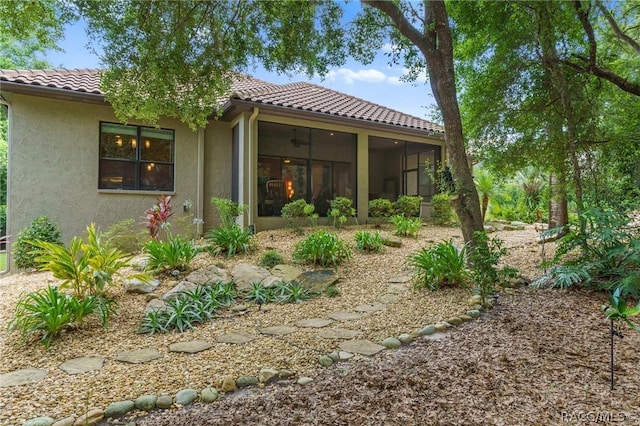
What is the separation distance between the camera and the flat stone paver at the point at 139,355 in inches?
116

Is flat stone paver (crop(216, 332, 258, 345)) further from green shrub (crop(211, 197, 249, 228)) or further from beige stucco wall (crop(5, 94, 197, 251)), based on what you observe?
beige stucco wall (crop(5, 94, 197, 251))

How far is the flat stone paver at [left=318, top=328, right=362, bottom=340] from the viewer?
11.0ft

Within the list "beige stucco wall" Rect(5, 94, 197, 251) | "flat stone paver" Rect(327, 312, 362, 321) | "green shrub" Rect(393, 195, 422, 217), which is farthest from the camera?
"green shrub" Rect(393, 195, 422, 217)

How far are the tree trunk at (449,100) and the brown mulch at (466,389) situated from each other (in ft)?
7.01

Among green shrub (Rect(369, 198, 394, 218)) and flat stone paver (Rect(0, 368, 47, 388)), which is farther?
green shrub (Rect(369, 198, 394, 218))

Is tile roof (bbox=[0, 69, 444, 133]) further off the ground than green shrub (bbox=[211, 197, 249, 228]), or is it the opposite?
tile roof (bbox=[0, 69, 444, 133])

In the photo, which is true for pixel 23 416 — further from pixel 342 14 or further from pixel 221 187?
pixel 221 187

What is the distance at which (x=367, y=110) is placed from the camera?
38.6 ft

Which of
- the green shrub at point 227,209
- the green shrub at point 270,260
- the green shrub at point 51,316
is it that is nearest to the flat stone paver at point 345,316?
the green shrub at point 270,260

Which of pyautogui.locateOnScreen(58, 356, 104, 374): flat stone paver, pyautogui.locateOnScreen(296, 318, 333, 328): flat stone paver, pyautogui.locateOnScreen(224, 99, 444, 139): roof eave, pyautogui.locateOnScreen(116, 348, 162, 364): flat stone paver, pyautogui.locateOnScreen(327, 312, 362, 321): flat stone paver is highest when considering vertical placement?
pyautogui.locateOnScreen(224, 99, 444, 139): roof eave

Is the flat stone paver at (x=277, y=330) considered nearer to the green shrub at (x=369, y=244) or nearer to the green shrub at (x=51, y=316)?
the green shrub at (x=51, y=316)

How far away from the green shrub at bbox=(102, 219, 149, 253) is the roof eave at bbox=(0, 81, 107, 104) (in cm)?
290

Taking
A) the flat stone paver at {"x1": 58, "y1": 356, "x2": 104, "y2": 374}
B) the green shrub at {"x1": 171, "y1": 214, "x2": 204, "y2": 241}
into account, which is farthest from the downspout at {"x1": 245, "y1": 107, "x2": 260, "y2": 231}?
the flat stone paver at {"x1": 58, "y1": 356, "x2": 104, "y2": 374}

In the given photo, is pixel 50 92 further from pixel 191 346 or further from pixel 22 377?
pixel 191 346
